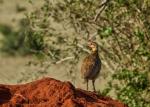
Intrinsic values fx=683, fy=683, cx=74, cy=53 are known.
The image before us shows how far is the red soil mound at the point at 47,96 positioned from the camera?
6.89m

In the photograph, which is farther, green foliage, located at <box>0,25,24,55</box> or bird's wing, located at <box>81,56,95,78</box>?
green foliage, located at <box>0,25,24,55</box>

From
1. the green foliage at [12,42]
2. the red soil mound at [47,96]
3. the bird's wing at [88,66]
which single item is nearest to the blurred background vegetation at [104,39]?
the bird's wing at [88,66]

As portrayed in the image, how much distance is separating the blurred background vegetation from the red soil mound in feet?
10.9

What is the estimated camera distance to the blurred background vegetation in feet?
36.5

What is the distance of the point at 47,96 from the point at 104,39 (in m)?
5.00

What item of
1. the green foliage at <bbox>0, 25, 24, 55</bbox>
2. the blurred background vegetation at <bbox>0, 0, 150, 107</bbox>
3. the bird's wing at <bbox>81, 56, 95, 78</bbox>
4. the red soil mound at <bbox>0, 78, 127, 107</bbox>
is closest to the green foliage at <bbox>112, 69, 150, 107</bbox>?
the blurred background vegetation at <bbox>0, 0, 150, 107</bbox>

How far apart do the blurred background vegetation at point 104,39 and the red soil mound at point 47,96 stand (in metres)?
3.32

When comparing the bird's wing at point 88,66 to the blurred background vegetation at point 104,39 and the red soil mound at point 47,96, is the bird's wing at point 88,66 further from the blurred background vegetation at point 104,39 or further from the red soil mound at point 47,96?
the red soil mound at point 47,96

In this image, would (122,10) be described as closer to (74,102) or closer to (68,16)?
(68,16)

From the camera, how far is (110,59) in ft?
40.0

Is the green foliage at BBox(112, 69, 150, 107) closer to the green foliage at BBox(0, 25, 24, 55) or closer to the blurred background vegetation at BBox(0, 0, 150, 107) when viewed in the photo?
the blurred background vegetation at BBox(0, 0, 150, 107)

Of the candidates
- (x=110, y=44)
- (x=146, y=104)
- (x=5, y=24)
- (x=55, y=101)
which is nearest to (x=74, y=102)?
(x=55, y=101)

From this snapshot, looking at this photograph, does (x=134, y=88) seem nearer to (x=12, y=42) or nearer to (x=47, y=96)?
(x=47, y=96)

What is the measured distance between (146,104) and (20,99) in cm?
446
